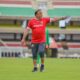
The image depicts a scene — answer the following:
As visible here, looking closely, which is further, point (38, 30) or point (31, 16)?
point (31, 16)

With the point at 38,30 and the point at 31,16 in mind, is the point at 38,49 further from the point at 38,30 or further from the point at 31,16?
the point at 31,16

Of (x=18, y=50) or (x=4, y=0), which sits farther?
(x=4, y=0)

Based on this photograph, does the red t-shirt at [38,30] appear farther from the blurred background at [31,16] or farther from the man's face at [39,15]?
the blurred background at [31,16]

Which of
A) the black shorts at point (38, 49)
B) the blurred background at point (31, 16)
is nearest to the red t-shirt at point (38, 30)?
the black shorts at point (38, 49)

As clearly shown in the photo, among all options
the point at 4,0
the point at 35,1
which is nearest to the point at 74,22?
the point at 35,1

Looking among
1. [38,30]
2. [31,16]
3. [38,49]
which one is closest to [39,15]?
[38,30]

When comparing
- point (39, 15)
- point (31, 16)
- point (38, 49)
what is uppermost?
point (39, 15)

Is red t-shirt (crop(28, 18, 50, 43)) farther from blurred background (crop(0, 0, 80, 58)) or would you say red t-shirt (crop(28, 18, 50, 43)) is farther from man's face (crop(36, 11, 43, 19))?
blurred background (crop(0, 0, 80, 58))

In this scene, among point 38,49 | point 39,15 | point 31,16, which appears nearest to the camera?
point 39,15

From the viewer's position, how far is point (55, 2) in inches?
1992

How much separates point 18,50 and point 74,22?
20.4m

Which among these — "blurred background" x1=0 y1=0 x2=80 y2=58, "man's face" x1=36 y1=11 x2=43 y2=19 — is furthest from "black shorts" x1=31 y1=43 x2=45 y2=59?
"blurred background" x1=0 y1=0 x2=80 y2=58

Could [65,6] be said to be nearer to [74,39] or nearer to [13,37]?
[74,39]

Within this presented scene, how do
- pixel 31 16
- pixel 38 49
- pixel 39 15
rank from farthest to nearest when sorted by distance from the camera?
pixel 31 16, pixel 38 49, pixel 39 15
